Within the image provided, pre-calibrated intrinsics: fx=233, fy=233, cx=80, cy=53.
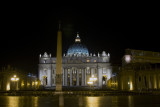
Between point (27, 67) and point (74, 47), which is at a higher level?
point (74, 47)

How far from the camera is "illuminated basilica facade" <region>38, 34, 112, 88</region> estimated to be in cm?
12400

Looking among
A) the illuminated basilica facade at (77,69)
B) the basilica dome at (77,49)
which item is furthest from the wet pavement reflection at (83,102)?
the basilica dome at (77,49)

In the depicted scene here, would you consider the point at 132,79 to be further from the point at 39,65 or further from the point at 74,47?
the point at 74,47

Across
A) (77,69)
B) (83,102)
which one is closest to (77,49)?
(77,69)

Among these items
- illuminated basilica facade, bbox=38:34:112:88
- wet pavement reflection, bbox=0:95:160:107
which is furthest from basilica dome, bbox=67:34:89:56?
wet pavement reflection, bbox=0:95:160:107

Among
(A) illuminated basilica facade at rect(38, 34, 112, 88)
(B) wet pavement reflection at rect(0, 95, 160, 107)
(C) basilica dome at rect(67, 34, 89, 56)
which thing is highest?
(C) basilica dome at rect(67, 34, 89, 56)

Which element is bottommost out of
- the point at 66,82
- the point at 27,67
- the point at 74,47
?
the point at 66,82

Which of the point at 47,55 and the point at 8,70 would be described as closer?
the point at 8,70

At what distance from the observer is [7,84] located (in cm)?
6188

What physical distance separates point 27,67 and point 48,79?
1722 cm

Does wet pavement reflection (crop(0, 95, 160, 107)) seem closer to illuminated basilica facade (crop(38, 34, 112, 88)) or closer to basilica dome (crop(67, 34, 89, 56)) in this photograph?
illuminated basilica facade (crop(38, 34, 112, 88))

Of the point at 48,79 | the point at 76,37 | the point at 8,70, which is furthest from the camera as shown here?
the point at 76,37

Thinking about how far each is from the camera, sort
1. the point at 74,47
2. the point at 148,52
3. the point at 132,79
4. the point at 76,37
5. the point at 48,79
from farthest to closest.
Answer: the point at 76,37, the point at 74,47, the point at 48,79, the point at 148,52, the point at 132,79

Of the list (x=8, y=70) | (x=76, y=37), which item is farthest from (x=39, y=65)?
(x=8, y=70)
